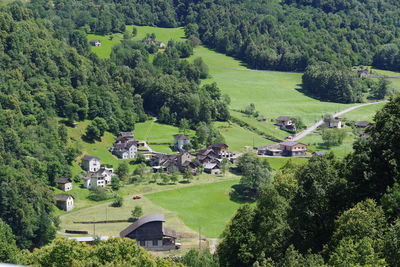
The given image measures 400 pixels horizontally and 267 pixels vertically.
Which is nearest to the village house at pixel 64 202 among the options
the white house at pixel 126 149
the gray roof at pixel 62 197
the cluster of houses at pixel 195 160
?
the gray roof at pixel 62 197

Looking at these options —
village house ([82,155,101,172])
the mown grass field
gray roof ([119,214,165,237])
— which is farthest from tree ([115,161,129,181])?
gray roof ([119,214,165,237])

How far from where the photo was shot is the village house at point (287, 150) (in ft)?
285

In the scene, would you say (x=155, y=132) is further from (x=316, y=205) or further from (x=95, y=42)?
(x=316, y=205)

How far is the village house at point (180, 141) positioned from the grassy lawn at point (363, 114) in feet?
92.8

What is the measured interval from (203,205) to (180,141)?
66.4 ft

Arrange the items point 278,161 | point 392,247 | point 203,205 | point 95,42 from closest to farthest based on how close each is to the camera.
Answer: point 392,247 → point 203,205 → point 278,161 → point 95,42

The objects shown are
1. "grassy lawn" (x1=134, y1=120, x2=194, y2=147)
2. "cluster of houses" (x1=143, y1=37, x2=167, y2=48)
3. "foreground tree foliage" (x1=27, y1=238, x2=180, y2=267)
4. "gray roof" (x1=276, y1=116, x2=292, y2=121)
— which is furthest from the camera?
"cluster of houses" (x1=143, y1=37, x2=167, y2=48)

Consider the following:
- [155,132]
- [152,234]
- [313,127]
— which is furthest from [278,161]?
[152,234]

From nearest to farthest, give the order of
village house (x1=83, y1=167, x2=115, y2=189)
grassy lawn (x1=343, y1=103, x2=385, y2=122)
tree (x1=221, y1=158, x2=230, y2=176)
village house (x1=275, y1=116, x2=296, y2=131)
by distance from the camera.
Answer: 1. village house (x1=83, y1=167, x2=115, y2=189)
2. tree (x1=221, y1=158, x2=230, y2=176)
3. village house (x1=275, y1=116, x2=296, y2=131)
4. grassy lawn (x1=343, y1=103, x2=385, y2=122)

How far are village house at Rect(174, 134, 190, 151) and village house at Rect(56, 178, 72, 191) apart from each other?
63.5ft

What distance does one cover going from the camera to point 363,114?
353 feet

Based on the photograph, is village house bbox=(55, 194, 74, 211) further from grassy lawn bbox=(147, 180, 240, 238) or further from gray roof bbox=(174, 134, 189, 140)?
gray roof bbox=(174, 134, 189, 140)

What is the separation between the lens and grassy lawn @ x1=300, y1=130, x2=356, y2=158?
87938 mm

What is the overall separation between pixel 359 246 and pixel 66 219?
42.6m
